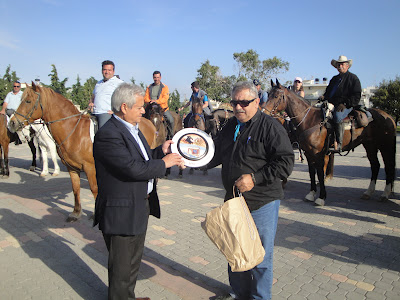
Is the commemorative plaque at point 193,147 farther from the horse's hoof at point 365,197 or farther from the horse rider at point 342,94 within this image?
the horse's hoof at point 365,197

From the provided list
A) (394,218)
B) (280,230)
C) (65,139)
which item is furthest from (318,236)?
(65,139)

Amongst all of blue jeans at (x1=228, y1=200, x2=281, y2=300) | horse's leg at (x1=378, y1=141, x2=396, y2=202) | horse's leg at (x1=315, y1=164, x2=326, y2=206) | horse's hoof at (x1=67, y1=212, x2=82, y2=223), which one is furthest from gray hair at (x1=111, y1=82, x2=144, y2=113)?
horse's leg at (x1=378, y1=141, x2=396, y2=202)

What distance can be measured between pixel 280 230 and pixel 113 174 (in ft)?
12.0

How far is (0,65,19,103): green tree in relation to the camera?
80.8 feet

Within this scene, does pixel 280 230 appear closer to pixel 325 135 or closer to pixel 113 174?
pixel 325 135

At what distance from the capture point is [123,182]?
2535mm

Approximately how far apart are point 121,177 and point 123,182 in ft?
Result: 0.17

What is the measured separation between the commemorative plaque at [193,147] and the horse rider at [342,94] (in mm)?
4824

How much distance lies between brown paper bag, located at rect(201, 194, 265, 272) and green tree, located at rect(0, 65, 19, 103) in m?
27.6

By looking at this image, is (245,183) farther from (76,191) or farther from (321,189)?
(321,189)

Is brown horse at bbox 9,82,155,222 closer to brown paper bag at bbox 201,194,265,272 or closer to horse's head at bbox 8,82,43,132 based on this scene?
horse's head at bbox 8,82,43,132

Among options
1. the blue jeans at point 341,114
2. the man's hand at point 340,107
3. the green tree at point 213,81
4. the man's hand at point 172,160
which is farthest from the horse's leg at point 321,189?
the green tree at point 213,81

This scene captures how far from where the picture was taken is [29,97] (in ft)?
18.0

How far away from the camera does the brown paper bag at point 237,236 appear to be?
7.95 feet
